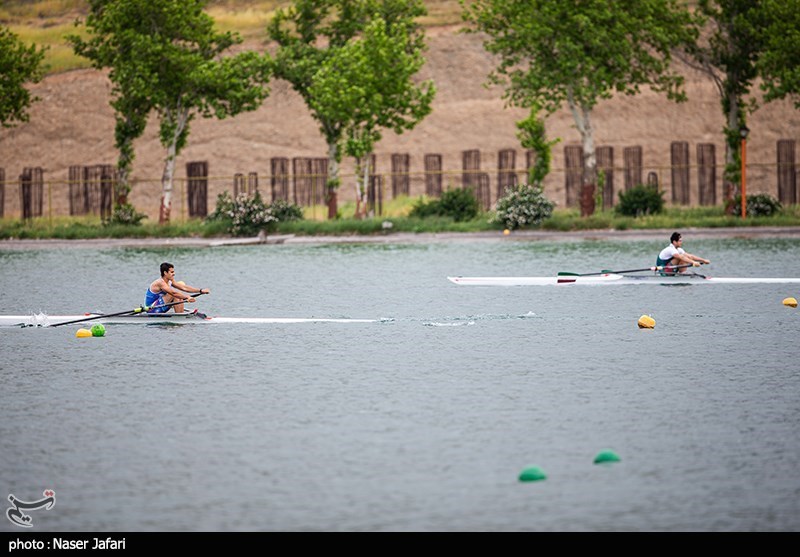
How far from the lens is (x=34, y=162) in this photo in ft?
323

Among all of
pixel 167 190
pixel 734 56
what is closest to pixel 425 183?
pixel 167 190

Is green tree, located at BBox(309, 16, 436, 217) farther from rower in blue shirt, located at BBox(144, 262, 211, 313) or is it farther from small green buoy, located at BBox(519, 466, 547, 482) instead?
small green buoy, located at BBox(519, 466, 547, 482)

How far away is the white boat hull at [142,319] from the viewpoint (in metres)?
22.1

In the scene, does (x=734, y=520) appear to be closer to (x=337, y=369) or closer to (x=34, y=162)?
(x=337, y=369)

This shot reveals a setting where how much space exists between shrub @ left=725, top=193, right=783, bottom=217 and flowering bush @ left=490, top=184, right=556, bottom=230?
7.72 metres

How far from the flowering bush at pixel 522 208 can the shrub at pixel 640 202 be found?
4466 mm

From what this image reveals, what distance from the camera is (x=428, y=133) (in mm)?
96750

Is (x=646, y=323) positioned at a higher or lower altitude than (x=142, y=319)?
lower

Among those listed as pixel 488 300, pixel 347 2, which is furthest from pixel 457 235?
pixel 488 300

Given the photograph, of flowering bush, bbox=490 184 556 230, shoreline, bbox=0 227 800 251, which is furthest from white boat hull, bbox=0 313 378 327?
flowering bush, bbox=490 184 556 230

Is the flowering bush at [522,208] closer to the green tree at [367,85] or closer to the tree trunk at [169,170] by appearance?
the green tree at [367,85]

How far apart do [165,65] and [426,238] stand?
14411 millimetres

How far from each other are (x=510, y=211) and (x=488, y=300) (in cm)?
2420

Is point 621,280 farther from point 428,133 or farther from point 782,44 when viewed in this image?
point 428,133
